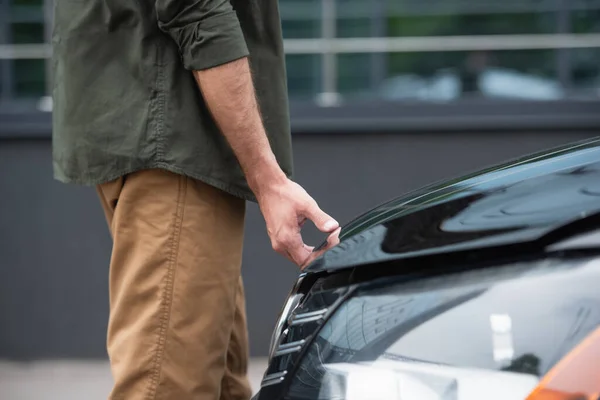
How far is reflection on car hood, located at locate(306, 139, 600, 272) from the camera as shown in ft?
5.04

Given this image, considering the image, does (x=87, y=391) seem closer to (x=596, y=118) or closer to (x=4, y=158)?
(x=4, y=158)

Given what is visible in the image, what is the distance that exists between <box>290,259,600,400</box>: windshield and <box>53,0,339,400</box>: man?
52cm

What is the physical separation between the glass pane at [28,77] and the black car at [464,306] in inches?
138

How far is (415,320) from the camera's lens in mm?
1538

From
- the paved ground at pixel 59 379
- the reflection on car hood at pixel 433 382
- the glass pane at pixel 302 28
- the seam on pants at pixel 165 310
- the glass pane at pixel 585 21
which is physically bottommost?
the paved ground at pixel 59 379

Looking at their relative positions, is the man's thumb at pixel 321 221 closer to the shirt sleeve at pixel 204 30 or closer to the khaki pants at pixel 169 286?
the khaki pants at pixel 169 286

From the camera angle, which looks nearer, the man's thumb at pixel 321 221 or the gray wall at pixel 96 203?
the man's thumb at pixel 321 221

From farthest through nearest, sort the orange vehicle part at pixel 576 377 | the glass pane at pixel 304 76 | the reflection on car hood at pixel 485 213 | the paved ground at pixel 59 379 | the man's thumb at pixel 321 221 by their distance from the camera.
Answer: the glass pane at pixel 304 76 → the paved ground at pixel 59 379 → the man's thumb at pixel 321 221 → the reflection on car hood at pixel 485 213 → the orange vehicle part at pixel 576 377

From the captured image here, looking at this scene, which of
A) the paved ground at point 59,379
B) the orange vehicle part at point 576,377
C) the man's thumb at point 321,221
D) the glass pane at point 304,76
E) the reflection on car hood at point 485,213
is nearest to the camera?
the orange vehicle part at point 576,377

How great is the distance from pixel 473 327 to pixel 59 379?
3.50 m

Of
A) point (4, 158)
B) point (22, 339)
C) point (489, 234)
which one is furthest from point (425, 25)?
point (489, 234)

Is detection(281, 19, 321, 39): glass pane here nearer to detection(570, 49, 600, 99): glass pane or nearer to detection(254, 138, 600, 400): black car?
detection(570, 49, 600, 99): glass pane

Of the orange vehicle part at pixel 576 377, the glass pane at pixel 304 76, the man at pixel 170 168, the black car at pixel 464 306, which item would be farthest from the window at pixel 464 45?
the orange vehicle part at pixel 576 377

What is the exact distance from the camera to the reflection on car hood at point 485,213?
1.54 m
